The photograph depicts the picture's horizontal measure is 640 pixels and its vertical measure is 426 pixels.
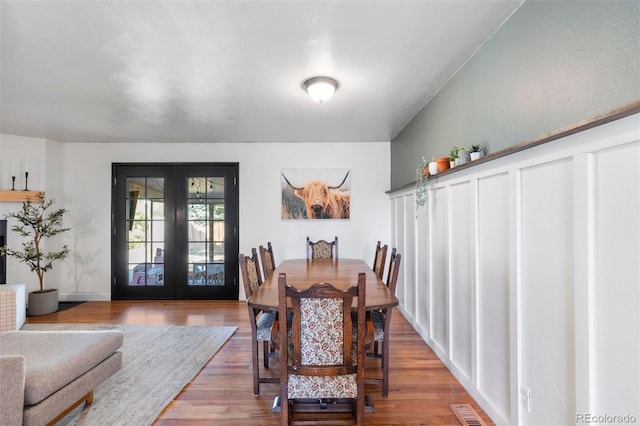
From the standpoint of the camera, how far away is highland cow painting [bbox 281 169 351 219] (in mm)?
4688

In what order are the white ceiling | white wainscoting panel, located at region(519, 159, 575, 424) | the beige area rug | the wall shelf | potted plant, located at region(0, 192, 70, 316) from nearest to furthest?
white wainscoting panel, located at region(519, 159, 575, 424)
the white ceiling
the beige area rug
potted plant, located at region(0, 192, 70, 316)
the wall shelf

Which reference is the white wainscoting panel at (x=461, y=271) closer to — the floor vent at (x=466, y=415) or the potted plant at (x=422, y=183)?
the floor vent at (x=466, y=415)

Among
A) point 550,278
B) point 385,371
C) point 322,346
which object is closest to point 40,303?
point 322,346

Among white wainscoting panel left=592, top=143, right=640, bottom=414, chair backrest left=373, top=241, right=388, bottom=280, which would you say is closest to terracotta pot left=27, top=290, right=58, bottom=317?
chair backrest left=373, top=241, right=388, bottom=280

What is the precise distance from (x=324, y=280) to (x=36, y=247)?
4051mm

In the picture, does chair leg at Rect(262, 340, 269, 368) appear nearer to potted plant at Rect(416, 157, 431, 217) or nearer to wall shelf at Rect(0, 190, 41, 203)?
potted plant at Rect(416, 157, 431, 217)

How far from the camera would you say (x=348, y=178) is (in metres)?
4.70

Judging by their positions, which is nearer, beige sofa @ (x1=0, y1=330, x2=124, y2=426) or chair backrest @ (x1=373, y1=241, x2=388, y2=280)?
beige sofa @ (x1=0, y1=330, x2=124, y2=426)

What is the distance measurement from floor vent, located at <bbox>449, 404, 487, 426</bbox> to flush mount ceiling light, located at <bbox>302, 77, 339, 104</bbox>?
254 centimetres

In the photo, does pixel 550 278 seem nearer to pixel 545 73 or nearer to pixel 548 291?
pixel 548 291

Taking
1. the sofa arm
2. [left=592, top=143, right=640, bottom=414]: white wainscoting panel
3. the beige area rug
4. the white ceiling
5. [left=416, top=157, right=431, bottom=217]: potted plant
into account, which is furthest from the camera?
[left=416, top=157, right=431, bottom=217]: potted plant

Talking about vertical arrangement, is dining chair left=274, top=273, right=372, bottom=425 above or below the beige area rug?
above

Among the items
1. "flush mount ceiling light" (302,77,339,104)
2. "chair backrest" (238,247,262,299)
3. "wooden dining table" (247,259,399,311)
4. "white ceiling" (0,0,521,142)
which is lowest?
"wooden dining table" (247,259,399,311)

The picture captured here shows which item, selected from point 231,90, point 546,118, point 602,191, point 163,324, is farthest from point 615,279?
point 163,324
